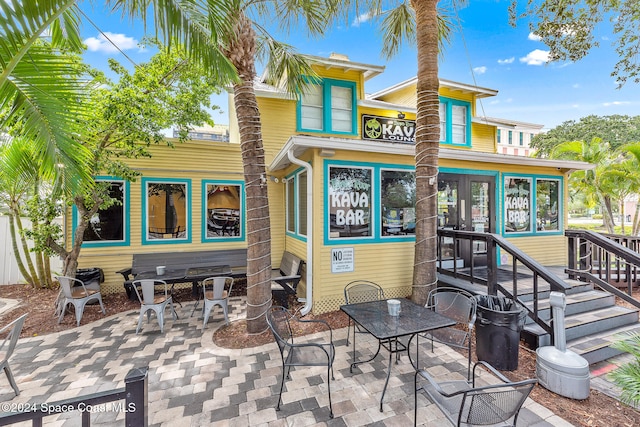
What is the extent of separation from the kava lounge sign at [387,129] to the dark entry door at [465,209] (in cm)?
298

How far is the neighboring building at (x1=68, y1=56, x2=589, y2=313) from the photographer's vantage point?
535 cm

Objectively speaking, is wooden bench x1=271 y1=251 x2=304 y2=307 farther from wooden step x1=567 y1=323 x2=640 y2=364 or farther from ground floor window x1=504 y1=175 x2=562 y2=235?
ground floor window x1=504 y1=175 x2=562 y2=235

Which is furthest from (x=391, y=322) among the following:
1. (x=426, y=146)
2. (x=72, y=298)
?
(x=72, y=298)

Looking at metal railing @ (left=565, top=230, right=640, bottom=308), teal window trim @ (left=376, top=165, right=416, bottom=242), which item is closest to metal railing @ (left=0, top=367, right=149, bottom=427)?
teal window trim @ (left=376, top=165, right=416, bottom=242)

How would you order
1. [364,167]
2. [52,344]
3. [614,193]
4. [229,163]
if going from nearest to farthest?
[52,344], [364,167], [229,163], [614,193]

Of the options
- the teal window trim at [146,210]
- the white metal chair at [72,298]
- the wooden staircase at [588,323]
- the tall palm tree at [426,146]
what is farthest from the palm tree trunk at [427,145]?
the white metal chair at [72,298]

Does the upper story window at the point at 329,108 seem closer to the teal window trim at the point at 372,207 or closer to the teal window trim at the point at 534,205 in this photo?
the teal window trim at the point at 372,207

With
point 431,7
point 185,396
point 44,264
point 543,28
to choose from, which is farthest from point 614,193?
point 44,264

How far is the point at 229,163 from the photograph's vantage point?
7.84m

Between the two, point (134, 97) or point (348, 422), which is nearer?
point (348, 422)

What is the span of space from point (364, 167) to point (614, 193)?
475 inches

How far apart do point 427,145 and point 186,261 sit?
21.2 feet

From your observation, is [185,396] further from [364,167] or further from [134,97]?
[134,97]

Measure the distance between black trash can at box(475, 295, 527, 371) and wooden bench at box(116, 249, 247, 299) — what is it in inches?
201
